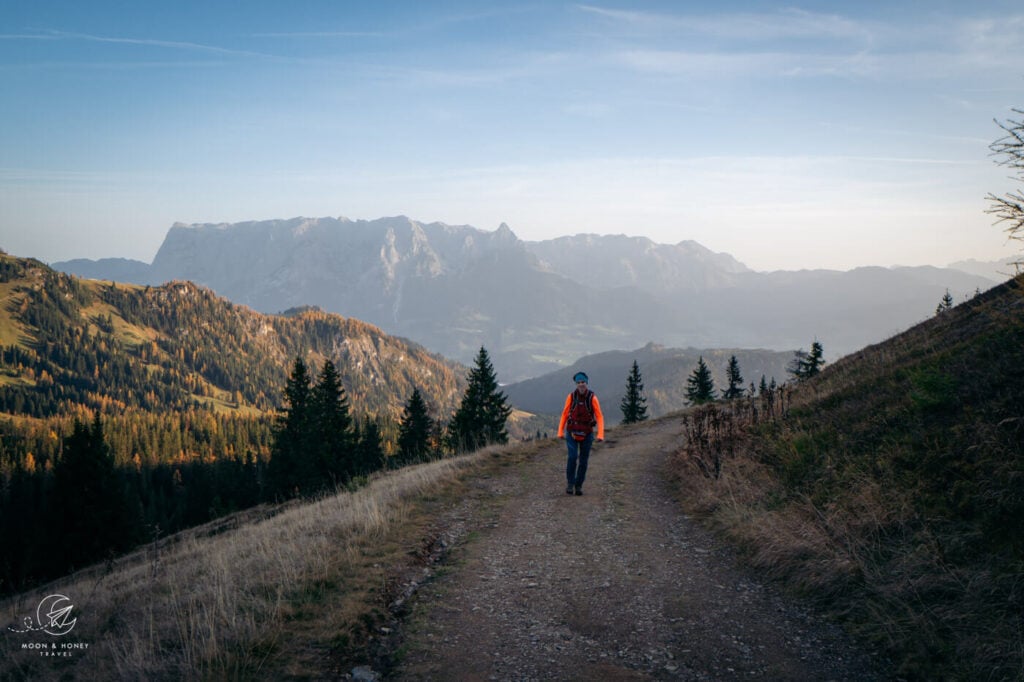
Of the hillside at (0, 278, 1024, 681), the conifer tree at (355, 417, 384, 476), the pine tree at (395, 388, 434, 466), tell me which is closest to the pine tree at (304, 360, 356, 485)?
the conifer tree at (355, 417, 384, 476)

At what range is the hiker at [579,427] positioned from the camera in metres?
12.0

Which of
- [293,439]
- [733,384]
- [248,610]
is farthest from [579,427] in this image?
[733,384]

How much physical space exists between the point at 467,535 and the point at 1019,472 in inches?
328

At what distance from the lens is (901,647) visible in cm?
495

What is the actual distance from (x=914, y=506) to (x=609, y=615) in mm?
4740

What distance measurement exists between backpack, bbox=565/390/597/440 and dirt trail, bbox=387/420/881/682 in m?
2.43

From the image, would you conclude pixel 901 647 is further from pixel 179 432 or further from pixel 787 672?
pixel 179 432

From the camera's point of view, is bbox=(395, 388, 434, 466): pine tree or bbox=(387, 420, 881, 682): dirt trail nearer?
bbox=(387, 420, 881, 682): dirt trail

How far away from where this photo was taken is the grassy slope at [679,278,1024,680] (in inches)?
193

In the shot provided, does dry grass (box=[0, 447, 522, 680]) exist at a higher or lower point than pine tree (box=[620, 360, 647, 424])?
higher

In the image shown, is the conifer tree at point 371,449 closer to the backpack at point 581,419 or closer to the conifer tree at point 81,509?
the conifer tree at point 81,509

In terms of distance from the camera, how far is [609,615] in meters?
6.10

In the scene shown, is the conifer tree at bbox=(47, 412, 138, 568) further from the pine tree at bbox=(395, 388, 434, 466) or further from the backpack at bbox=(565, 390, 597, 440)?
the backpack at bbox=(565, 390, 597, 440)

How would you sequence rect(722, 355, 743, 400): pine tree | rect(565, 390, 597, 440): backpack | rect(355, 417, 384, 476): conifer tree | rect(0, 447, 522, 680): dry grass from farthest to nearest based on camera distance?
rect(355, 417, 384, 476): conifer tree < rect(722, 355, 743, 400): pine tree < rect(565, 390, 597, 440): backpack < rect(0, 447, 522, 680): dry grass
